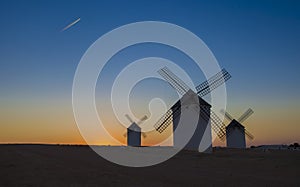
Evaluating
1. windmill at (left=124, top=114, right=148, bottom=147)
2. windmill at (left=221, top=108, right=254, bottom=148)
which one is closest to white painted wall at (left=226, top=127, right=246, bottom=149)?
windmill at (left=221, top=108, right=254, bottom=148)

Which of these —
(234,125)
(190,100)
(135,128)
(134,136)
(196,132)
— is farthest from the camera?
(135,128)

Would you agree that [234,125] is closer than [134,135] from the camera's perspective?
Yes

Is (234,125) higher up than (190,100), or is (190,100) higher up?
(190,100)

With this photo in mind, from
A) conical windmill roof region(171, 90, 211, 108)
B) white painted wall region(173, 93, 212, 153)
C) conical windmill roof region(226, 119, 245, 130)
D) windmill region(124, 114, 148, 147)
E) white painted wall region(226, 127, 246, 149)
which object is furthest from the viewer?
windmill region(124, 114, 148, 147)

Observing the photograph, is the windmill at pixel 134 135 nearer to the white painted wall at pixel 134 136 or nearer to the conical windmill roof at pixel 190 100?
the white painted wall at pixel 134 136

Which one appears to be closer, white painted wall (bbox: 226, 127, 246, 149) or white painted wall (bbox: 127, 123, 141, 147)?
white painted wall (bbox: 226, 127, 246, 149)

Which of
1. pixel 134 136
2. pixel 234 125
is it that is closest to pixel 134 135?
pixel 134 136

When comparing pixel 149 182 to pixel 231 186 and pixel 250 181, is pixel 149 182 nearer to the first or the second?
pixel 231 186

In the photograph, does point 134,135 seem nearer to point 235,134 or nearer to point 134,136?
point 134,136

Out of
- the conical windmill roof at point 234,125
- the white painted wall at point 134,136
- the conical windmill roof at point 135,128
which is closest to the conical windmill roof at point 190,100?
the conical windmill roof at point 234,125

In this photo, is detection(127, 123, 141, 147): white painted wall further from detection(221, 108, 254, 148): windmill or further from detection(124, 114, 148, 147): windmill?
detection(221, 108, 254, 148): windmill

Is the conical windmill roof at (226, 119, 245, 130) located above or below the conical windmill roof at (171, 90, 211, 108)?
below

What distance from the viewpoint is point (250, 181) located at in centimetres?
1246

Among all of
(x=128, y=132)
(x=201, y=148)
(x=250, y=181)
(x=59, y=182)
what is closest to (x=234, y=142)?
(x=201, y=148)
